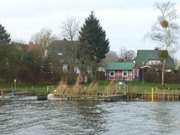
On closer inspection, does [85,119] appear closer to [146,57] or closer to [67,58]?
[67,58]

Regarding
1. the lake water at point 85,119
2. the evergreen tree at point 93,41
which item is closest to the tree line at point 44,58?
the evergreen tree at point 93,41

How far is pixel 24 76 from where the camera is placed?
92875mm

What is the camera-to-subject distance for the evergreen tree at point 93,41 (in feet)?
320

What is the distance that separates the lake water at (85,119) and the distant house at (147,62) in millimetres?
40673

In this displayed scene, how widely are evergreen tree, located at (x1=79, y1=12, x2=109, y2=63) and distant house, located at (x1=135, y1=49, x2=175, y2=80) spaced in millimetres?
12007

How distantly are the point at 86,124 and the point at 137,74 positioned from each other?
6770cm

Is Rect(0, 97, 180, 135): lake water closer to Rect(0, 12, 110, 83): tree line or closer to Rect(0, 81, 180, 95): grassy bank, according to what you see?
Rect(0, 81, 180, 95): grassy bank

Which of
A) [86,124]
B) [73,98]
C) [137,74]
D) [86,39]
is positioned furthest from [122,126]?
[137,74]

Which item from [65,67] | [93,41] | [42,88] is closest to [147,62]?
[65,67]

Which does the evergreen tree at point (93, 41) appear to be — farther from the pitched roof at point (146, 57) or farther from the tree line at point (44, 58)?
the pitched roof at point (146, 57)

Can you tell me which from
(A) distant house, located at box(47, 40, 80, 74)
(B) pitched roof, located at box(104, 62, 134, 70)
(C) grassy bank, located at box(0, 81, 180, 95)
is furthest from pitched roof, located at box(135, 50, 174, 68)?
(C) grassy bank, located at box(0, 81, 180, 95)

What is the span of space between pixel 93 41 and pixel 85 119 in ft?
162

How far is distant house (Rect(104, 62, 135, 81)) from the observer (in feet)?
375

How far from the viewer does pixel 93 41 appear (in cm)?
9744
